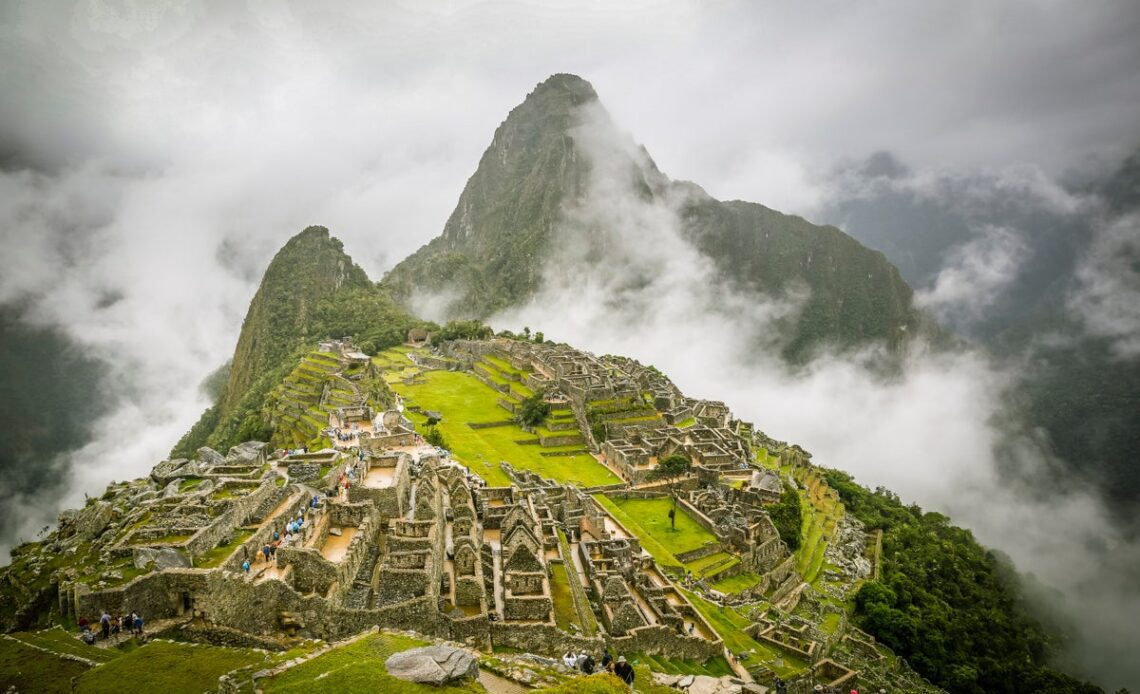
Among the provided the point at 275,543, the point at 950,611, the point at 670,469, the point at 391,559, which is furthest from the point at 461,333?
the point at 391,559

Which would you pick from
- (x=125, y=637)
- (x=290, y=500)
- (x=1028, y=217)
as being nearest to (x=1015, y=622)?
(x=290, y=500)

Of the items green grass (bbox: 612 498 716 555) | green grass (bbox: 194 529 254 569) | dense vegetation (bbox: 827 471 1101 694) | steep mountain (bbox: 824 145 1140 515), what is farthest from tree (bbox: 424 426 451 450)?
steep mountain (bbox: 824 145 1140 515)

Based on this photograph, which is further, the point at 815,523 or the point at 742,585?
the point at 815,523

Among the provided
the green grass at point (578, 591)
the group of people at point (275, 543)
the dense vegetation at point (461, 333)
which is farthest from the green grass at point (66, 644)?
the dense vegetation at point (461, 333)

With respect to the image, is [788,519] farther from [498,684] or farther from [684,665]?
[498,684]

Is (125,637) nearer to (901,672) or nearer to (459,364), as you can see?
(901,672)

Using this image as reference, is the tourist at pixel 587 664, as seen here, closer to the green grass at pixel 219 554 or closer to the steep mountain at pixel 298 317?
the green grass at pixel 219 554
